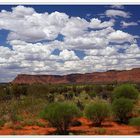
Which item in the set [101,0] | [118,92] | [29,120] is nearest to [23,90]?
[118,92]

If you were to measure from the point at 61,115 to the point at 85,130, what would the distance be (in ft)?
4.02

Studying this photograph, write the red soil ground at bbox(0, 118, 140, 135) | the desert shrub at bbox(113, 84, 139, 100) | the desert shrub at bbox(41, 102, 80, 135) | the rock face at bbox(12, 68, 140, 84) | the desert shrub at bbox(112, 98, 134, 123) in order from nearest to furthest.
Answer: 1. the red soil ground at bbox(0, 118, 140, 135)
2. the desert shrub at bbox(41, 102, 80, 135)
3. the desert shrub at bbox(112, 98, 134, 123)
4. the desert shrub at bbox(113, 84, 139, 100)
5. the rock face at bbox(12, 68, 140, 84)

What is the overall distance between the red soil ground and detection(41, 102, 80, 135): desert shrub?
31 cm

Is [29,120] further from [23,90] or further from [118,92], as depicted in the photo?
[23,90]

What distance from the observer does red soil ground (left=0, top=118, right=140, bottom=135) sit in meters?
14.7

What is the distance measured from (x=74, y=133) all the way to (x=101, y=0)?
515cm

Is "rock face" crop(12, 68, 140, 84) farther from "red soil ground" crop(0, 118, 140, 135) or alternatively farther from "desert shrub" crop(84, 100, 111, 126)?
"red soil ground" crop(0, 118, 140, 135)

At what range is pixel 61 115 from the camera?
14.8 m

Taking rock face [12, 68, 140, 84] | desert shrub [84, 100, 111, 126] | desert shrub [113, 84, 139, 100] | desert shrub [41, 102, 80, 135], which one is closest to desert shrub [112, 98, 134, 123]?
desert shrub [84, 100, 111, 126]

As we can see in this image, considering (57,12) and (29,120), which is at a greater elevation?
(57,12)

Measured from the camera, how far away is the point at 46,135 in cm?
1419

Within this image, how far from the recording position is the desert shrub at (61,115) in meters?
14.8

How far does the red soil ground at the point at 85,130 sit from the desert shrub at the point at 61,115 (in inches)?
12.3

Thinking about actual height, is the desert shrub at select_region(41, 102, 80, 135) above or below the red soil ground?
above
